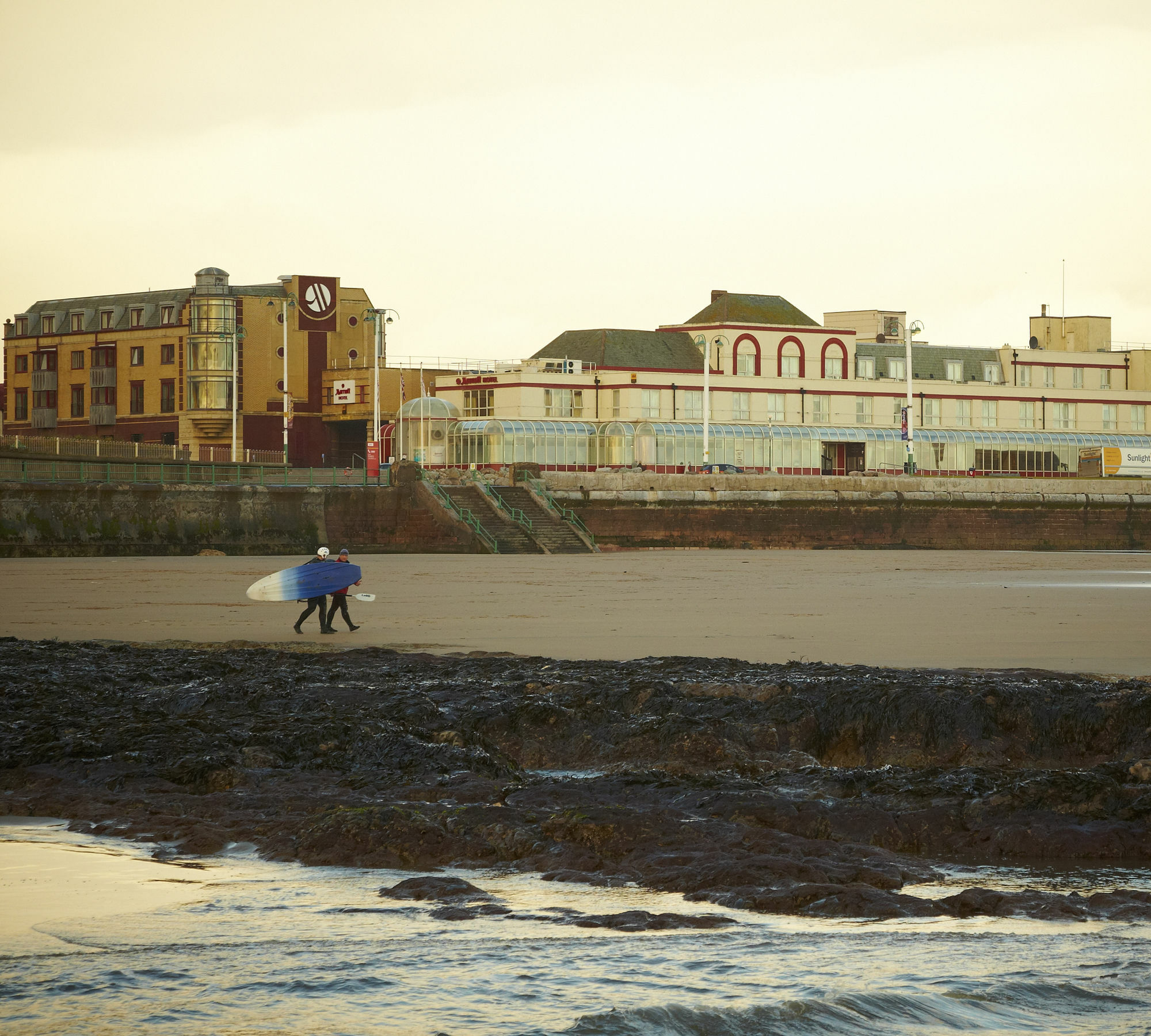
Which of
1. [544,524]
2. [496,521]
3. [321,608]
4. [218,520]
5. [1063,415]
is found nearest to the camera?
[321,608]

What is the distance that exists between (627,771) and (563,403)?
61.5 meters

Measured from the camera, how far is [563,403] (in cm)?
7088

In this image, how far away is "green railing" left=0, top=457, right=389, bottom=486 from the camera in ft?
150

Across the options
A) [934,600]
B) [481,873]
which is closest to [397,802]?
[481,873]

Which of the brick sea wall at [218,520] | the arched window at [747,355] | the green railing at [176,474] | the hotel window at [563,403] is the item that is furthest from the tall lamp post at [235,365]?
the arched window at [747,355]

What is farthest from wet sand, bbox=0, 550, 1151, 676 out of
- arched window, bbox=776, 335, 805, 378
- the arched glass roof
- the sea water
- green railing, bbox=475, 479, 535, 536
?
arched window, bbox=776, 335, 805, 378

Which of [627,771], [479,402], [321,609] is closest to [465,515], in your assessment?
[479,402]

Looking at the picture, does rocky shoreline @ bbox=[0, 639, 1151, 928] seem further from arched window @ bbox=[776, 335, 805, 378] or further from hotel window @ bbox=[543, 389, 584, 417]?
arched window @ bbox=[776, 335, 805, 378]

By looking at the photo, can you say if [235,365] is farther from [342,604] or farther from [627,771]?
[627,771]

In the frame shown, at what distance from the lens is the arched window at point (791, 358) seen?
251 feet

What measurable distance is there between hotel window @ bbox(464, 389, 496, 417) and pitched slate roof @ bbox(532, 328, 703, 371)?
5.58 metres

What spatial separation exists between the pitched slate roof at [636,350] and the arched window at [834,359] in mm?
7377

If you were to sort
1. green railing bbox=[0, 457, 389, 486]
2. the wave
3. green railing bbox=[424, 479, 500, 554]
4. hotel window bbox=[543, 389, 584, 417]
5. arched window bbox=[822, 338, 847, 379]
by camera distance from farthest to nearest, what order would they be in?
1. arched window bbox=[822, 338, 847, 379]
2. hotel window bbox=[543, 389, 584, 417]
3. green railing bbox=[424, 479, 500, 554]
4. green railing bbox=[0, 457, 389, 486]
5. the wave

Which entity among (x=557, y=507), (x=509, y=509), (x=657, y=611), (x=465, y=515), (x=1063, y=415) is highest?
(x=1063, y=415)
